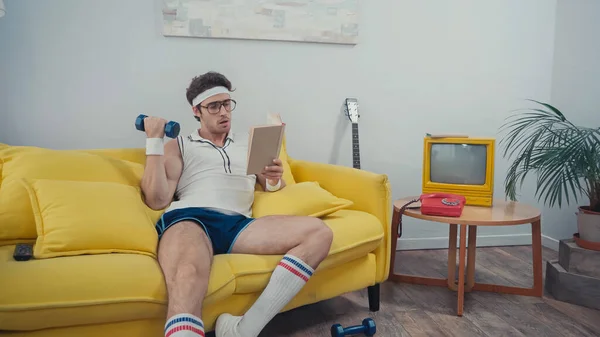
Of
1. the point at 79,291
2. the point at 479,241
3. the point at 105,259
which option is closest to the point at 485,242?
the point at 479,241

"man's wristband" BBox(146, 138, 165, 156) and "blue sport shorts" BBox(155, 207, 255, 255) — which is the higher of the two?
"man's wristband" BBox(146, 138, 165, 156)

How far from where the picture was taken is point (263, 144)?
6.17 ft

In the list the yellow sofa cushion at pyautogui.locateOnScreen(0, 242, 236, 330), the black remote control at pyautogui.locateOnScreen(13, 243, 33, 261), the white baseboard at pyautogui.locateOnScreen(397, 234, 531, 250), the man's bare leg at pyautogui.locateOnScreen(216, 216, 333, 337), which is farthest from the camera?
the white baseboard at pyautogui.locateOnScreen(397, 234, 531, 250)

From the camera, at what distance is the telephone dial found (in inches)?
84.1

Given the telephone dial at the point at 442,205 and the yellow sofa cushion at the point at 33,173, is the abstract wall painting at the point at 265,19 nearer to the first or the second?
the yellow sofa cushion at the point at 33,173

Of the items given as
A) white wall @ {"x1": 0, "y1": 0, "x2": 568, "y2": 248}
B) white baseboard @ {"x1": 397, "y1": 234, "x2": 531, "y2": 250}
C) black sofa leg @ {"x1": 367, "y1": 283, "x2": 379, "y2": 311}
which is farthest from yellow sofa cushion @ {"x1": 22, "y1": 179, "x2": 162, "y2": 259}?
white baseboard @ {"x1": 397, "y1": 234, "x2": 531, "y2": 250}

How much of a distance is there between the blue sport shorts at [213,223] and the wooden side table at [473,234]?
0.85 meters

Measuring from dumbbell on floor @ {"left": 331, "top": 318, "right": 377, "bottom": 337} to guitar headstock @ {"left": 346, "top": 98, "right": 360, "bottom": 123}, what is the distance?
3.94 ft

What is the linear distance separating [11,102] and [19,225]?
3.07 ft

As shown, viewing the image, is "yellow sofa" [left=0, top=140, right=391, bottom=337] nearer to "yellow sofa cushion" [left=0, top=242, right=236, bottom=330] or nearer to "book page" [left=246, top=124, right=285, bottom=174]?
"yellow sofa cushion" [left=0, top=242, right=236, bottom=330]

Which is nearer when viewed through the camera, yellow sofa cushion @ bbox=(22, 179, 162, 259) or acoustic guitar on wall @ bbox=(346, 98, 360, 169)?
yellow sofa cushion @ bbox=(22, 179, 162, 259)

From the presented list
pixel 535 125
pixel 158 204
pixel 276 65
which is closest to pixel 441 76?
pixel 535 125

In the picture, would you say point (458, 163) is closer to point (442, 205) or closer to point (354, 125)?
point (442, 205)

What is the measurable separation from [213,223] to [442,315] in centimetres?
106
